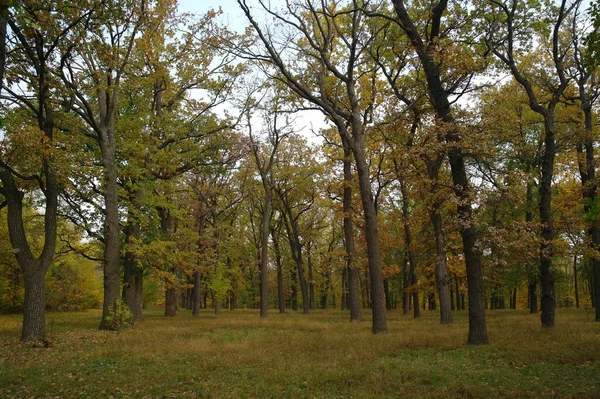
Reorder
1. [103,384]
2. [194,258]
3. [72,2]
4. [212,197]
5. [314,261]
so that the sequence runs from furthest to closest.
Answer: [314,261] < [212,197] < [194,258] < [72,2] < [103,384]

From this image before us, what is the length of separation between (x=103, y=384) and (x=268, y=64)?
546 inches

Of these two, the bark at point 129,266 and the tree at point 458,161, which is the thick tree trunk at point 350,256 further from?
the bark at point 129,266

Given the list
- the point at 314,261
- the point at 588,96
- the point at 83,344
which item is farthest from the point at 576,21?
the point at 314,261

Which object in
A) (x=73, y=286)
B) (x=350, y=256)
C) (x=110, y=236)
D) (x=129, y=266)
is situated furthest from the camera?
(x=73, y=286)

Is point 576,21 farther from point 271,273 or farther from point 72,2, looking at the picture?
point 271,273

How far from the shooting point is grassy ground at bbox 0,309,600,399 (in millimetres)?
7180

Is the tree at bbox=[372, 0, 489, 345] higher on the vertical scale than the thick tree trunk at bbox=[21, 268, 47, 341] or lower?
higher

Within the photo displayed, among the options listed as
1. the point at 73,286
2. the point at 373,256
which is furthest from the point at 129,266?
the point at 73,286

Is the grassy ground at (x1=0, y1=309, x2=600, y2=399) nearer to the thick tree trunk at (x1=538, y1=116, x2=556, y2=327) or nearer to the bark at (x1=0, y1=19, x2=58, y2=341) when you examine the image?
the bark at (x1=0, y1=19, x2=58, y2=341)

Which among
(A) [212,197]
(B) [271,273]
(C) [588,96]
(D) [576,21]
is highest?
(D) [576,21]

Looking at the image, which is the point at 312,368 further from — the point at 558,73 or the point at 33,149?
the point at 558,73

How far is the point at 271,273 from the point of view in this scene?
6009 centimetres

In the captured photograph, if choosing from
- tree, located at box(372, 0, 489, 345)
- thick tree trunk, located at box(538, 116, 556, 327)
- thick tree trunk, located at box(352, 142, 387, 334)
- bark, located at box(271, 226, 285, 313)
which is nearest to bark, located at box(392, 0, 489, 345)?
tree, located at box(372, 0, 489, 345)

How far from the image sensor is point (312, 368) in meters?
8.94
